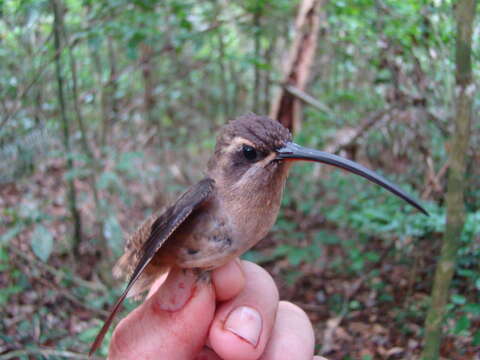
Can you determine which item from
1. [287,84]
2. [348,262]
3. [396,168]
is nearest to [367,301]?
[348,262]

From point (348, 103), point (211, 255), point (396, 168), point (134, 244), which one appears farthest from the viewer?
point (348, 103)

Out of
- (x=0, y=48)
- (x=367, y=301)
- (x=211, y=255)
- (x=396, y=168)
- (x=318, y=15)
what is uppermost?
(x=318, y=15)

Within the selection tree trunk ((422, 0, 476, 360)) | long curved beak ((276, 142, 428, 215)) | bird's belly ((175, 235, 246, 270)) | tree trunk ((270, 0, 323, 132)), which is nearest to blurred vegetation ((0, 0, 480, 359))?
tree trunk ((270, 0, 323, 132))

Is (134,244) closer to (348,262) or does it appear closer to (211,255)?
(211,255)

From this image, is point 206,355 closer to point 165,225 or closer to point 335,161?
point 165,225

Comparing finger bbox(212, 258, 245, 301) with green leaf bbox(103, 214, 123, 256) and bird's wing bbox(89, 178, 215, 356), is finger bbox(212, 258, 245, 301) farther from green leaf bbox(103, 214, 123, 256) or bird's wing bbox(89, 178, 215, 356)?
green leaf bbox(103, 214, 123, 256)

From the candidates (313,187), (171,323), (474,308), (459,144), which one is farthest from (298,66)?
(171,323)

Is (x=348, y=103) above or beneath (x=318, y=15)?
beneath

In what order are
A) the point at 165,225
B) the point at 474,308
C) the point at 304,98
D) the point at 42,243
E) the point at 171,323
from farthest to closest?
the point at 304,98
the point at 42,243
the point at 474,308
the point at 171,323
the point at 165,225
